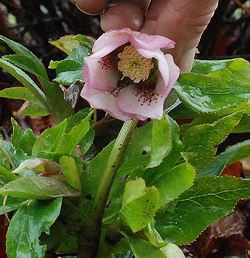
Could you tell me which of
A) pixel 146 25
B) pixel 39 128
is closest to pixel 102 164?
pixel 146 25

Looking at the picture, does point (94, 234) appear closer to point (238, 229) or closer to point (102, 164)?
point (102, 164)

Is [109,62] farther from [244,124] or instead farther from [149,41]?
[244,124]

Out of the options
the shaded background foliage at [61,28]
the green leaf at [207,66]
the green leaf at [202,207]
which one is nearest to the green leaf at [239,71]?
the green leaf at [207,66]

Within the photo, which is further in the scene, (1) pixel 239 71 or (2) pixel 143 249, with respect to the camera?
(1) pixel 239 71

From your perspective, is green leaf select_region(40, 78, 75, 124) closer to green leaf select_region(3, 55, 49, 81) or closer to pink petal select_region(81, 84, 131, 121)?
green leaf select_region(3, 55, 49, 81)

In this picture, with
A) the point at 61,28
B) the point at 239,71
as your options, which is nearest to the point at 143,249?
the point at 239,71

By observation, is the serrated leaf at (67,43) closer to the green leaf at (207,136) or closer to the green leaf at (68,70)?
the green leaf at (68,70)

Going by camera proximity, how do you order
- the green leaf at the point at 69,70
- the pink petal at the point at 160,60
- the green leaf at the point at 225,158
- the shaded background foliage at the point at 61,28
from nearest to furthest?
the pink petal at the point at 160,60 < the green leaf at the point at 69,70 < the green leaf at the point at 225,158 < the shaded background foliage at the point at 61,28
